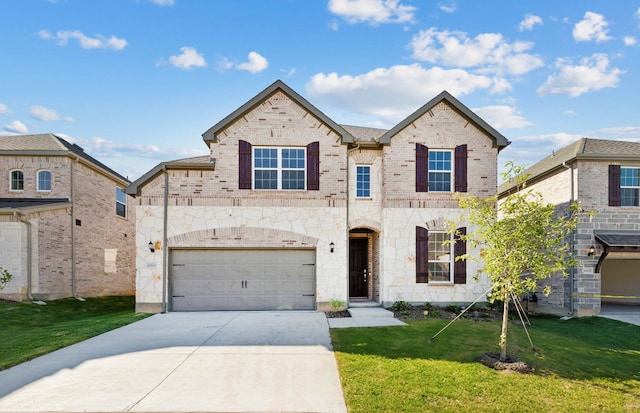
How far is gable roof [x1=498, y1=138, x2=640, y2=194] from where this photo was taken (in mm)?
13195

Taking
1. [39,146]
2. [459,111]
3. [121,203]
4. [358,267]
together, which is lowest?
[358,267]

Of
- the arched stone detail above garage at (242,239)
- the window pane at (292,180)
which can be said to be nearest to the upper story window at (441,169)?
the window pane at (292,180)

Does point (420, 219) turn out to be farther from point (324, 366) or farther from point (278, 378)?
point (278, 378)

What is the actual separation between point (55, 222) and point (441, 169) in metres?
16.7

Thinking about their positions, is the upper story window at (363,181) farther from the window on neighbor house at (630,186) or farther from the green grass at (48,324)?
the window on neighbor house at (630,186)

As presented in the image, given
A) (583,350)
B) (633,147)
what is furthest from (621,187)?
(583,350)

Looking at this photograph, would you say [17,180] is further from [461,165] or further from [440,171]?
[461,165]

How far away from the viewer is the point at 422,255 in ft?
44.8

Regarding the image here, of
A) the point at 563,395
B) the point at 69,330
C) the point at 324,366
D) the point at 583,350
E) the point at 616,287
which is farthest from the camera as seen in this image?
the point at 616,287

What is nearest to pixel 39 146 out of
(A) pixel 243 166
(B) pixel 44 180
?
(B) pixel 44 180

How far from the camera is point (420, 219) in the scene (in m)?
13.8

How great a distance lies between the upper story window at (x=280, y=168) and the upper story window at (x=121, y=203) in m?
12.6

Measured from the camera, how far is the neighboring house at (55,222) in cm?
1473

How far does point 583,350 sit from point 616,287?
1229 cm
